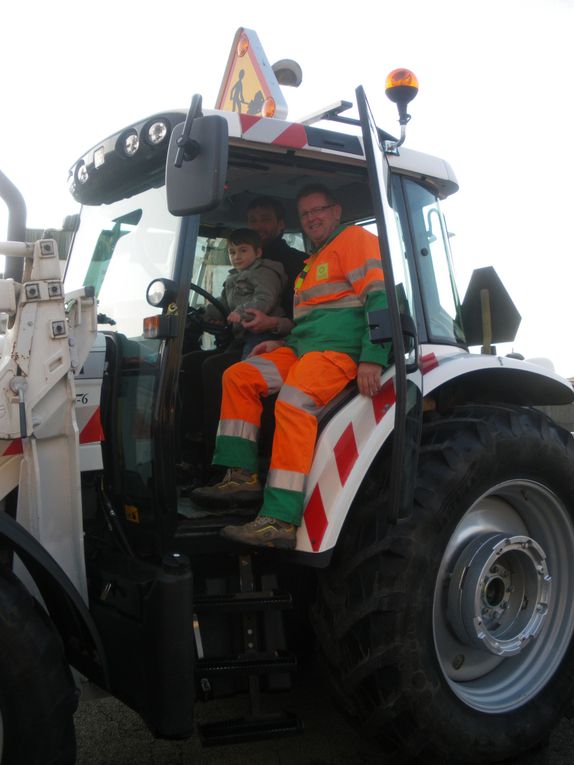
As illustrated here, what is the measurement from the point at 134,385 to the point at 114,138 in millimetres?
960

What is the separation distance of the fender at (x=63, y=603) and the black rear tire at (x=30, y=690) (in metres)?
0.10

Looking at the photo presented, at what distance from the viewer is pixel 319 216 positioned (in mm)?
3170

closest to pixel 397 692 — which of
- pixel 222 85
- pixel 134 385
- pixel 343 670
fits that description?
pixel 343 670

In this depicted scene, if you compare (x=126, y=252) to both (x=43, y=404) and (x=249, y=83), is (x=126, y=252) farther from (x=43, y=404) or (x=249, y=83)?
(x=249, y=83)

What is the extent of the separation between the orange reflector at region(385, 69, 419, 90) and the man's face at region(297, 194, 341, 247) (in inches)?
19.7

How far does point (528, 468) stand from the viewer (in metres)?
3.24

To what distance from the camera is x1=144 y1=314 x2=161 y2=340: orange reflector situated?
281 centimetres

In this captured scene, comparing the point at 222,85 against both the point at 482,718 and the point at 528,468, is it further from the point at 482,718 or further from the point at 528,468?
the point at 482,718

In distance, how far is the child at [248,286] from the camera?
3328 millimetres

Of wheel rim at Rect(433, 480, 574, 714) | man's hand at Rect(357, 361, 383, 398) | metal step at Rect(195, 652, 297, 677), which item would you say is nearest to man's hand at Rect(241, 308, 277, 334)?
man's hand at Rect(357, 361, 383, 398)

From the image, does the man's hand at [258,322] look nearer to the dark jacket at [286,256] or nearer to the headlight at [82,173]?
the dark jacket at [286,256]

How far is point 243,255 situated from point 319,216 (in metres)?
0.49

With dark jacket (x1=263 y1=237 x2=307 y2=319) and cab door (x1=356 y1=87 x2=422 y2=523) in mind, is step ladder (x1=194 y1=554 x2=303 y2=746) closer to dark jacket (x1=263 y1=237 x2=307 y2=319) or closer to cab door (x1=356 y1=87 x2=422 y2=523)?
cab door (x1=356 y1=87 x2=422 y2=523)

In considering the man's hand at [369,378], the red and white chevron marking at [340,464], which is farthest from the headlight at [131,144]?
the red and white chevron marking at [340,464]
